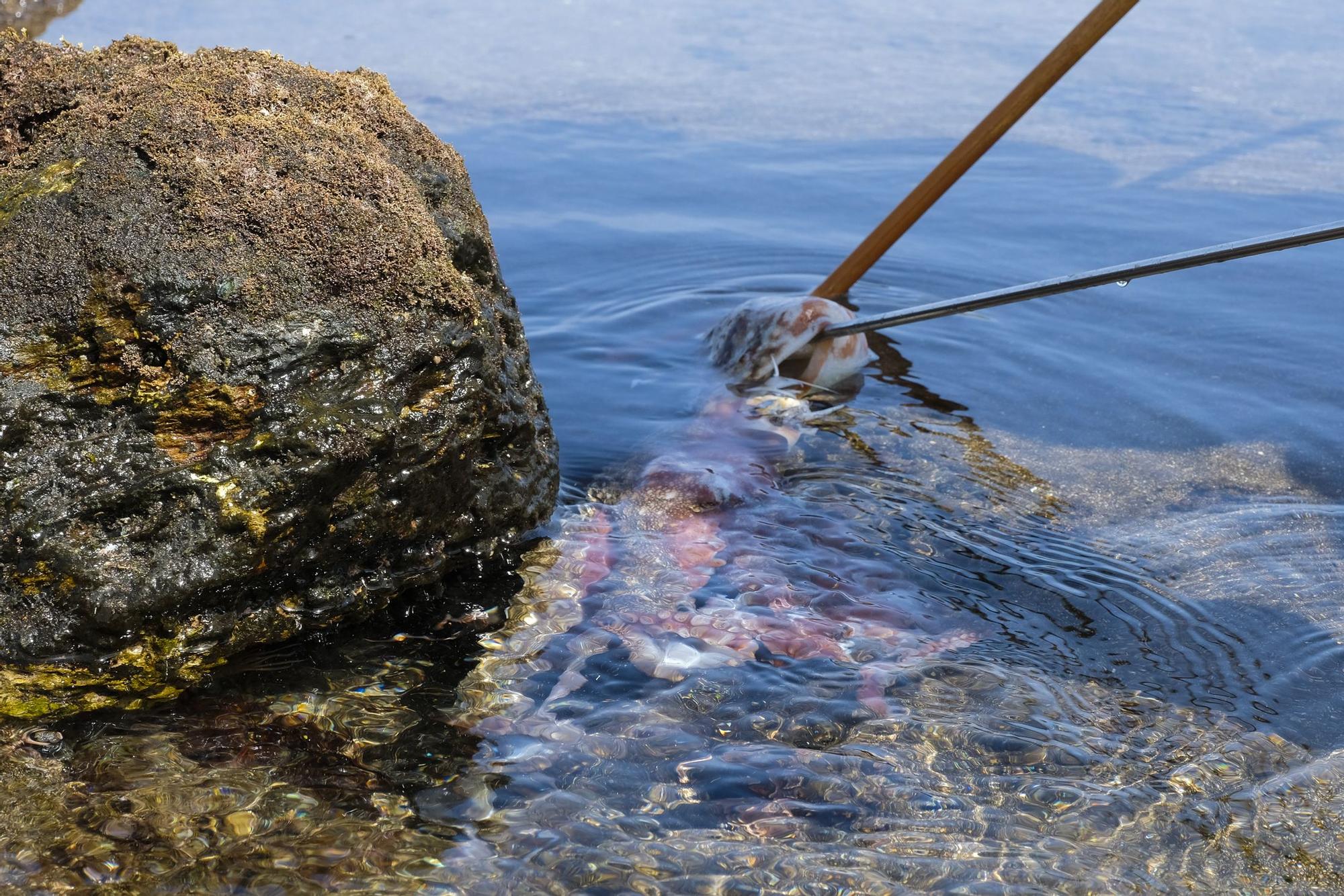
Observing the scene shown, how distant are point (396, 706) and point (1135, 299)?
5033 mm

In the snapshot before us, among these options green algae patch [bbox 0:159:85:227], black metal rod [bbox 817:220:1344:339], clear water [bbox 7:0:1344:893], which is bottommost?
clear water [bbox 7:0:1344:893]

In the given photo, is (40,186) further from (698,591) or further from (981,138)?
(981,138)

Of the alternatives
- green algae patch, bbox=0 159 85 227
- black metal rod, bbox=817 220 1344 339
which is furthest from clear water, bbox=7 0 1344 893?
green algae patch, bbox=0 159 85 227

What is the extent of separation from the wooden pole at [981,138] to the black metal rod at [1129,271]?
651mm

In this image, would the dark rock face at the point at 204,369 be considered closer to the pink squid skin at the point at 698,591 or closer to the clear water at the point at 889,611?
the clear water at the point at 889,611

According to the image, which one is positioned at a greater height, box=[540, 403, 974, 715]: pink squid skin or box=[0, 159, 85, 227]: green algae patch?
box=[0, 159, 85, 227]: green algae patch

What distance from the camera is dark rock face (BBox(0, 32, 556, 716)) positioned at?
260cm

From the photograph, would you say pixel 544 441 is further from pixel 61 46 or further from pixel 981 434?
pixel 981 434

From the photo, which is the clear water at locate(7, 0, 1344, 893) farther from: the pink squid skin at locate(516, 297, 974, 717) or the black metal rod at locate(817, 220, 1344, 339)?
the black metal rod at locate(817, 220, 1344, 339)

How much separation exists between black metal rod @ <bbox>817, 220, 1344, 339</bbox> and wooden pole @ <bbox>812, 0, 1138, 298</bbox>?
25.6 inches

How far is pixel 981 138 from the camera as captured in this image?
498 cm

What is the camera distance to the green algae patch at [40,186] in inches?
107

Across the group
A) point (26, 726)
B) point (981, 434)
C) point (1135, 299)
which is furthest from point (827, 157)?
point (26, 726)

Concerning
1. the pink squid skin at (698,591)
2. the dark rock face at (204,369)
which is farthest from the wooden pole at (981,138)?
the dark rock face at (204,369)
